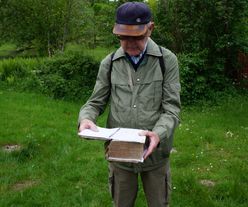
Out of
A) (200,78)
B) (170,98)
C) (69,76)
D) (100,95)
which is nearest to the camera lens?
(170,98)

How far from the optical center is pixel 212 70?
41.5ft

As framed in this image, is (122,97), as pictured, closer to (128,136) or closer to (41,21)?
(128,136)

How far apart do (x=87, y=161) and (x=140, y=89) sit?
4.02 metres

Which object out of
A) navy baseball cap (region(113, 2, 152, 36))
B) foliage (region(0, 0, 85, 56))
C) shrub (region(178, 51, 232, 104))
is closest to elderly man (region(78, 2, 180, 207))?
navy baseball cap (region(113, 2, 152, 36))

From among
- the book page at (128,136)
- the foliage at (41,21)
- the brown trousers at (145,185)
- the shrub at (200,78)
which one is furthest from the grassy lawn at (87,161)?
the foliage at (41,21)

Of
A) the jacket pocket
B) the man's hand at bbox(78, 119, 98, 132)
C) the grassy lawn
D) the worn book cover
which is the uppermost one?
the jacket pocket

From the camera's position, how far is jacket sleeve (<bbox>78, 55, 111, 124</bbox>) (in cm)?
334

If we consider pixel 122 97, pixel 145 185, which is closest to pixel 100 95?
pixel 122 97

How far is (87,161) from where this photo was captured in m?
7.06

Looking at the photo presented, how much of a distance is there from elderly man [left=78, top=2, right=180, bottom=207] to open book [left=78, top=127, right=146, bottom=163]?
0.35 feet

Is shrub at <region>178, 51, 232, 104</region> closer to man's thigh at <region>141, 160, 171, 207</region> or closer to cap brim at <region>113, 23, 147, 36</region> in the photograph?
man's thigh at <region>141, 160, 171, 207</region>

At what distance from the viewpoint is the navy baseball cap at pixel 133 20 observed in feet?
10.0

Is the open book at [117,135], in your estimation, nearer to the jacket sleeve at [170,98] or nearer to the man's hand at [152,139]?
the man's hand at [152,139]

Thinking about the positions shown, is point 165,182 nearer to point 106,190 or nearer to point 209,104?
point 106,190
